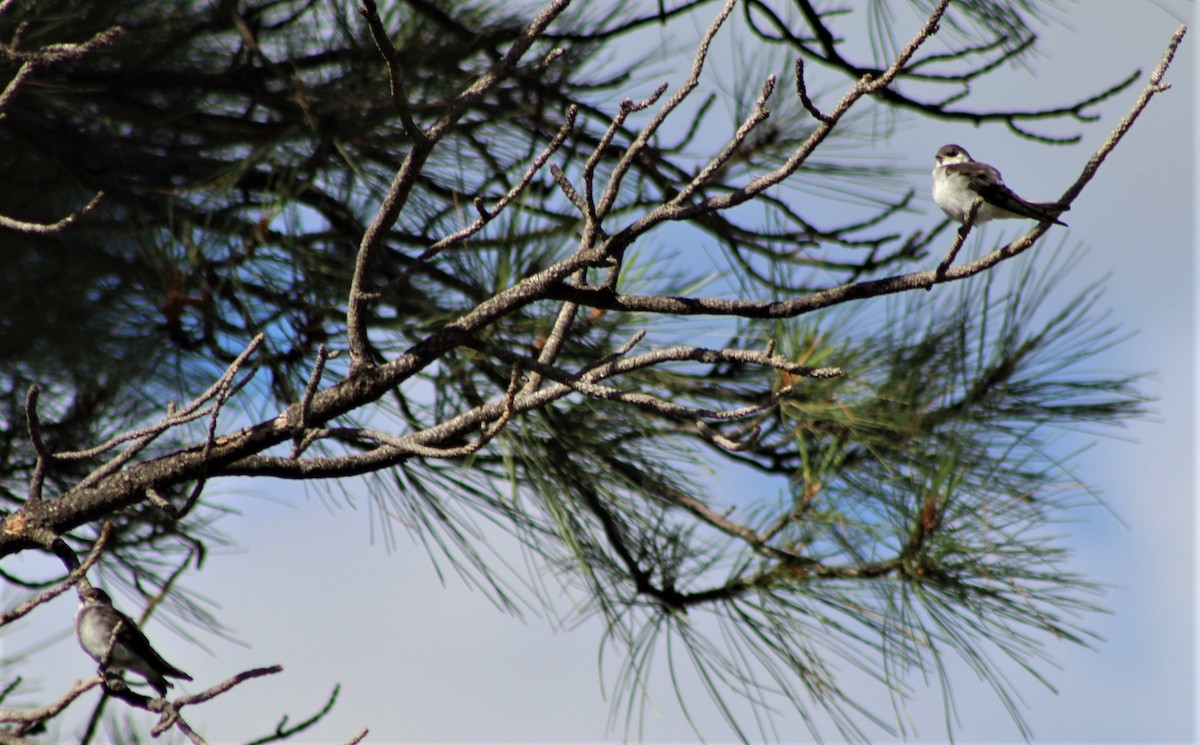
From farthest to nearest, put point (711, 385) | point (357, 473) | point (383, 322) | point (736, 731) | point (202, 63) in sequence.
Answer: point (202, 63) → point (711, 385) → point (383, 322) → point (736, 731) → point (357, 473)

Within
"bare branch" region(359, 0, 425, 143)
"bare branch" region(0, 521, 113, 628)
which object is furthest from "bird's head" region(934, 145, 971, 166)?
"bare branch" region(0, 521, 113, 628)

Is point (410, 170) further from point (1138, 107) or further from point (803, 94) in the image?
point (1138, 107)

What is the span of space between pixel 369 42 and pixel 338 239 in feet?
1.37

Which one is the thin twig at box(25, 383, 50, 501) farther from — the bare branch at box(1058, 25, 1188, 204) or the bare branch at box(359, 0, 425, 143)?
the bare branch at box(1058, 25, 1188, 204)

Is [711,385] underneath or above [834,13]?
underneath

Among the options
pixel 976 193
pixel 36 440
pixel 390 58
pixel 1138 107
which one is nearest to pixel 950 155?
pixel 976 193

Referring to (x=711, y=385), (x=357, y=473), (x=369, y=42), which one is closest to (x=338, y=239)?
(x=369, y=42)

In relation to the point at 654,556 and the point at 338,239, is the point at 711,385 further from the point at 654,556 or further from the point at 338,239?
the point at 338,239

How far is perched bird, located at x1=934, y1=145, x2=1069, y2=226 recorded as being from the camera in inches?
42.7

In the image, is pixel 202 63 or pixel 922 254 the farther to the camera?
pixel 202 63

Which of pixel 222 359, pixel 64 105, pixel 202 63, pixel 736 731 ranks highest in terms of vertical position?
pixel 202 63

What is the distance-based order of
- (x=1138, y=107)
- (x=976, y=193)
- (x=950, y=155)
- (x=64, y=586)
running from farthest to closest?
(x=950, y=155), (x=976, y=193), (x=64, y=586), (x=1138, y=107)

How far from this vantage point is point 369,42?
72.9 inches

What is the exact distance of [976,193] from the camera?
1213mm
